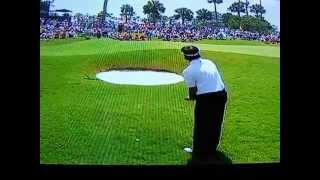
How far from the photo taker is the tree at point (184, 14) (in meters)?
2.85

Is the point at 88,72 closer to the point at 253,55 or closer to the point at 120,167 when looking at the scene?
the point at 120,167

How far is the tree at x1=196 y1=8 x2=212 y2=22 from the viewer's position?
2.85 metres

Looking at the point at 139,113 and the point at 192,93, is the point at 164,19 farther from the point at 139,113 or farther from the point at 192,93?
the point at 139,113

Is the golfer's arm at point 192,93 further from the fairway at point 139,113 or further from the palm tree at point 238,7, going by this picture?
the palm tree at point 238,7

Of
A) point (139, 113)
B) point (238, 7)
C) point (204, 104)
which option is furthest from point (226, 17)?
point (139, 113)

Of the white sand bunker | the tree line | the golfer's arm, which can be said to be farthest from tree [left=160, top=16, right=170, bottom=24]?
the golfer's arm

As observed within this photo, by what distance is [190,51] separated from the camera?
112 inches

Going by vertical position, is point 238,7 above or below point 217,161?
above

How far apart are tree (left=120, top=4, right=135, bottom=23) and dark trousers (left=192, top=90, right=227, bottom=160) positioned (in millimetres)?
711

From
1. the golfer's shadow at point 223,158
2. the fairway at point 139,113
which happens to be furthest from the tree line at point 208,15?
the golfer's shadow at point 223,158

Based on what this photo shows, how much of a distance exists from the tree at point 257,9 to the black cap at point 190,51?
467 mm

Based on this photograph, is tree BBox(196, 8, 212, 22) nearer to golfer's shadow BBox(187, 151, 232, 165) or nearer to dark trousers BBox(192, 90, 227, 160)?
dark trousers BBox(192, 90, 227, 160)

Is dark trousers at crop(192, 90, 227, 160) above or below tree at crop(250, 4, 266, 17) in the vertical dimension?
below

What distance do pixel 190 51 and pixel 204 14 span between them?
269 millimetres
